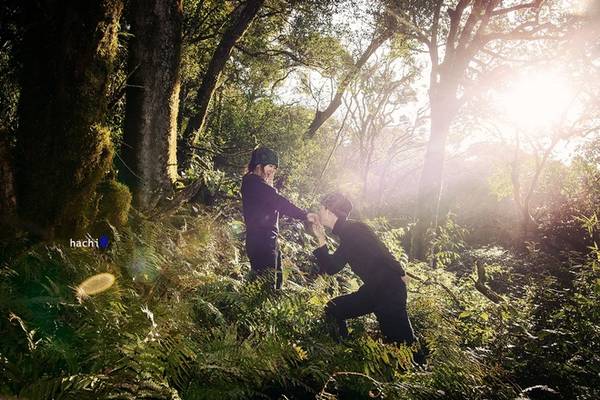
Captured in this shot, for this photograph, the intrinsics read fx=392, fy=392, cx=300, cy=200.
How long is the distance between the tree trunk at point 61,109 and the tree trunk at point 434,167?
10660mm

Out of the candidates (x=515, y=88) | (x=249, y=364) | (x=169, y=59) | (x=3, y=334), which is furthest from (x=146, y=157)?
(x=515, y=88)

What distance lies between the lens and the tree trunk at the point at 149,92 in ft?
16.0

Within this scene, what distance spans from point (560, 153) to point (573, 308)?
2675cm

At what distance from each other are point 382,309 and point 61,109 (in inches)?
A: 137

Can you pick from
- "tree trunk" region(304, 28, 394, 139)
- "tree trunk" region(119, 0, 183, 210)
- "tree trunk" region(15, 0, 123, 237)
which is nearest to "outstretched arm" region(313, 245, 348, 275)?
"tree trunk" region(119, 0, 183, 210)

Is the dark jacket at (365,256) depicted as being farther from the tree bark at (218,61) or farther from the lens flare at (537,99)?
the lens flare at (537,99)

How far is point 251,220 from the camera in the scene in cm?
466

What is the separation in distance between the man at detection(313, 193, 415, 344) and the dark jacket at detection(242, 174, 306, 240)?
24.6 inches

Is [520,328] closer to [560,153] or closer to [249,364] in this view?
[249,364]

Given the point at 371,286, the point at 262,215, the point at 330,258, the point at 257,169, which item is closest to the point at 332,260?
the point at 330,258

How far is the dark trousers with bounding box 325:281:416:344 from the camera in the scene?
4.10m

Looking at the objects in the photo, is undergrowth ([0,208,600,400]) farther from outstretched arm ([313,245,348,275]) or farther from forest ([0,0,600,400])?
outstretched arm ([313,245,348,275])

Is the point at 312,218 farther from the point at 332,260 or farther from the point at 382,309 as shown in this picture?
the point at 382,309

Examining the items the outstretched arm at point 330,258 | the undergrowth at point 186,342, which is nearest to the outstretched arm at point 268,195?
the outstretched arm at point 330,258
